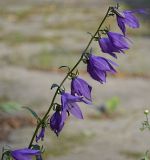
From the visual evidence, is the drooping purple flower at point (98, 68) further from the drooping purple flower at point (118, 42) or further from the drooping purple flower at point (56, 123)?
the drooping purple flower at point (56, 123)

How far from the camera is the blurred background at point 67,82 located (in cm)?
520

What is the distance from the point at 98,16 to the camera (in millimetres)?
11102

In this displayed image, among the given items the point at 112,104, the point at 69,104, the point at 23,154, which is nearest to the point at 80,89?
the point at 69,104

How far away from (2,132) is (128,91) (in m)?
1.87

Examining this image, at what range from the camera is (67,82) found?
7312 millimetres

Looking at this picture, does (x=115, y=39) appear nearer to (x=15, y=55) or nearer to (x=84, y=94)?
(x=84, y=94)

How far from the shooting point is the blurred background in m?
5.20

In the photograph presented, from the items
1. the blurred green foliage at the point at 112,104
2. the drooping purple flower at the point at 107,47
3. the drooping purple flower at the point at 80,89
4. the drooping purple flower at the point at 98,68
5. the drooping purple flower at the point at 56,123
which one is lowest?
the drooping purple flower at the point at 56,123

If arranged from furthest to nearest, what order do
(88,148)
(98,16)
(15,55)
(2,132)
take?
(98,16) < (15,55) < (2,132) < (88,148)

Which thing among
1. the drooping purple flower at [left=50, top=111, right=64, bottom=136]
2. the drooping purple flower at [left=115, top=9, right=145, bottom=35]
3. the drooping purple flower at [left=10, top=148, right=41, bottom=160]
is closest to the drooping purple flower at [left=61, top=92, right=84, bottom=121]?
the drooping purple flower at [left=50, top=111, right=64, bottom=136]

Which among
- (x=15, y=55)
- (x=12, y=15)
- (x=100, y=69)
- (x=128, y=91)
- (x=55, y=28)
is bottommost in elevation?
(x=100, y=69)

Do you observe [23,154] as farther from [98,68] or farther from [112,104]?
[112,104]

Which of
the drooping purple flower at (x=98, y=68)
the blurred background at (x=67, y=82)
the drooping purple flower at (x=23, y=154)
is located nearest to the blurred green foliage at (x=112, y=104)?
the blurred background at (x=67, y=82)

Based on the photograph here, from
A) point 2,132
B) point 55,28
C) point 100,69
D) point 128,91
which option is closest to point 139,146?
point 2,132
